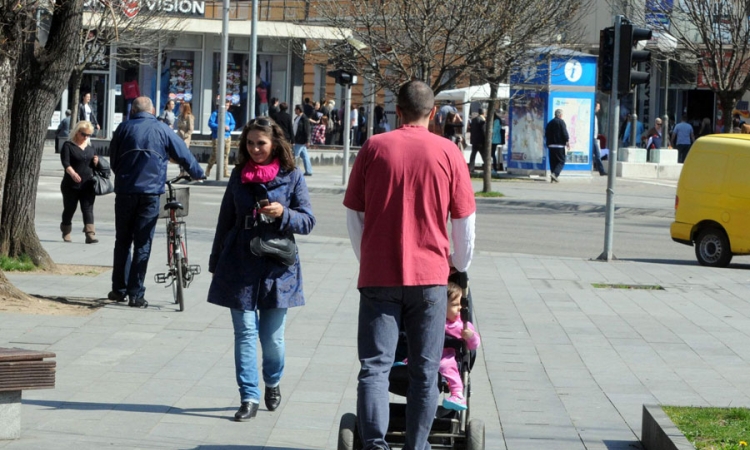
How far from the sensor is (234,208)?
671 centimetres

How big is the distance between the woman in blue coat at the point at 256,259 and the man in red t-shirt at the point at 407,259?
4.91 feet

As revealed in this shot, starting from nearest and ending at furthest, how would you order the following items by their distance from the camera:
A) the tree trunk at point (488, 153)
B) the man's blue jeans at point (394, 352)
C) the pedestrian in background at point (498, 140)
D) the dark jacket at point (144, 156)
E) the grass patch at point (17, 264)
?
the man's blue jeans at point (394, 352)
the dark jacket at point (144, 156)
the grass patch at point (17, 264)
the tree trunk at point (488, 153)
the pedestrian in background at point (498, 140)

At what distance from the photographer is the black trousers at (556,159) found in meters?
31.4

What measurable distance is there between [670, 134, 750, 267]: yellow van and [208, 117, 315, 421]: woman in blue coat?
1055cm

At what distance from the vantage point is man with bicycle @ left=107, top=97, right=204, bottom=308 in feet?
33.9

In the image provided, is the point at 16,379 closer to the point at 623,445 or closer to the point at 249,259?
the point at 249,259

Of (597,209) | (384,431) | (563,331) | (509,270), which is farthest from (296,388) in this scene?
(597,209)

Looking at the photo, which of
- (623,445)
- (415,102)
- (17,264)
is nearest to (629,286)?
(17,264)

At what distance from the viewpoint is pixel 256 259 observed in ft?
21.6

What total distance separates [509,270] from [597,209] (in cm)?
1109

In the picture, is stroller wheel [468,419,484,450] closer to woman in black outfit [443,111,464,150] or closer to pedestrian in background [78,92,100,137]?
woman in black outfit [443,111,464,150]

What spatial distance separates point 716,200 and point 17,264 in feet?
30.0

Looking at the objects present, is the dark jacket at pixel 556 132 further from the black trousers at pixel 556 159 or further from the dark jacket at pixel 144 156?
the dark jacket at pixel 144 156

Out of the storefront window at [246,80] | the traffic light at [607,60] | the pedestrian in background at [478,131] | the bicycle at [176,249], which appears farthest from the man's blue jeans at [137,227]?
the storefront window at [246,80]
